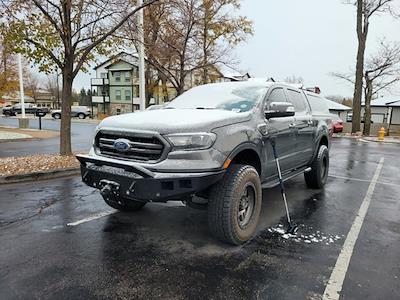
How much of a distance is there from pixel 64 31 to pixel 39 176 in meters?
3.59

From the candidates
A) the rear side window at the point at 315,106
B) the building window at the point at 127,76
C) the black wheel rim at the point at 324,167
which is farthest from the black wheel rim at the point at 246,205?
the building window at the point at 127,76

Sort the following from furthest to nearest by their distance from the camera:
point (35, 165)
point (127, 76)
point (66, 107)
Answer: point (127, 76) < point (66, 107) < point (35, 165)

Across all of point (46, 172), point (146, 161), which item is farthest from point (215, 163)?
point (46, 172)

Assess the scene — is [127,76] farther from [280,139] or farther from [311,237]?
[311,237]

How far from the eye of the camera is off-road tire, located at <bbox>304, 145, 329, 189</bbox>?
605cm

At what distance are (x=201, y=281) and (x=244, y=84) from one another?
301 centimetres

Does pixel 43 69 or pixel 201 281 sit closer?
pixel 201 281

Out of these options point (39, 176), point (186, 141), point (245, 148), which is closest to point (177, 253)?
point (186, 141)

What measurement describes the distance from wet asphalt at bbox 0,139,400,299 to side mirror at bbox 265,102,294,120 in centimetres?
150

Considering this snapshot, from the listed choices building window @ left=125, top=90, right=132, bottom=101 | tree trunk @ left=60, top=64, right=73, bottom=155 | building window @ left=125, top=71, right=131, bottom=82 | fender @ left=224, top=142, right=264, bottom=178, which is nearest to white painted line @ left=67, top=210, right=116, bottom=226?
fender @ left=224, top=142, right=264, bottom=178

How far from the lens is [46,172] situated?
6.90 meters

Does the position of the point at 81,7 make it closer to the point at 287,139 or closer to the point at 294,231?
the point at 287,139

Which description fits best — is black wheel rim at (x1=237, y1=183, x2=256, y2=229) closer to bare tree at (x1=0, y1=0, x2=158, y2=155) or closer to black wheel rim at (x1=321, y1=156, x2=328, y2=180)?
black wheel rim at (x1=321, y1=156, x2=328, y2=180)

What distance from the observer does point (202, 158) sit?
126 inches
